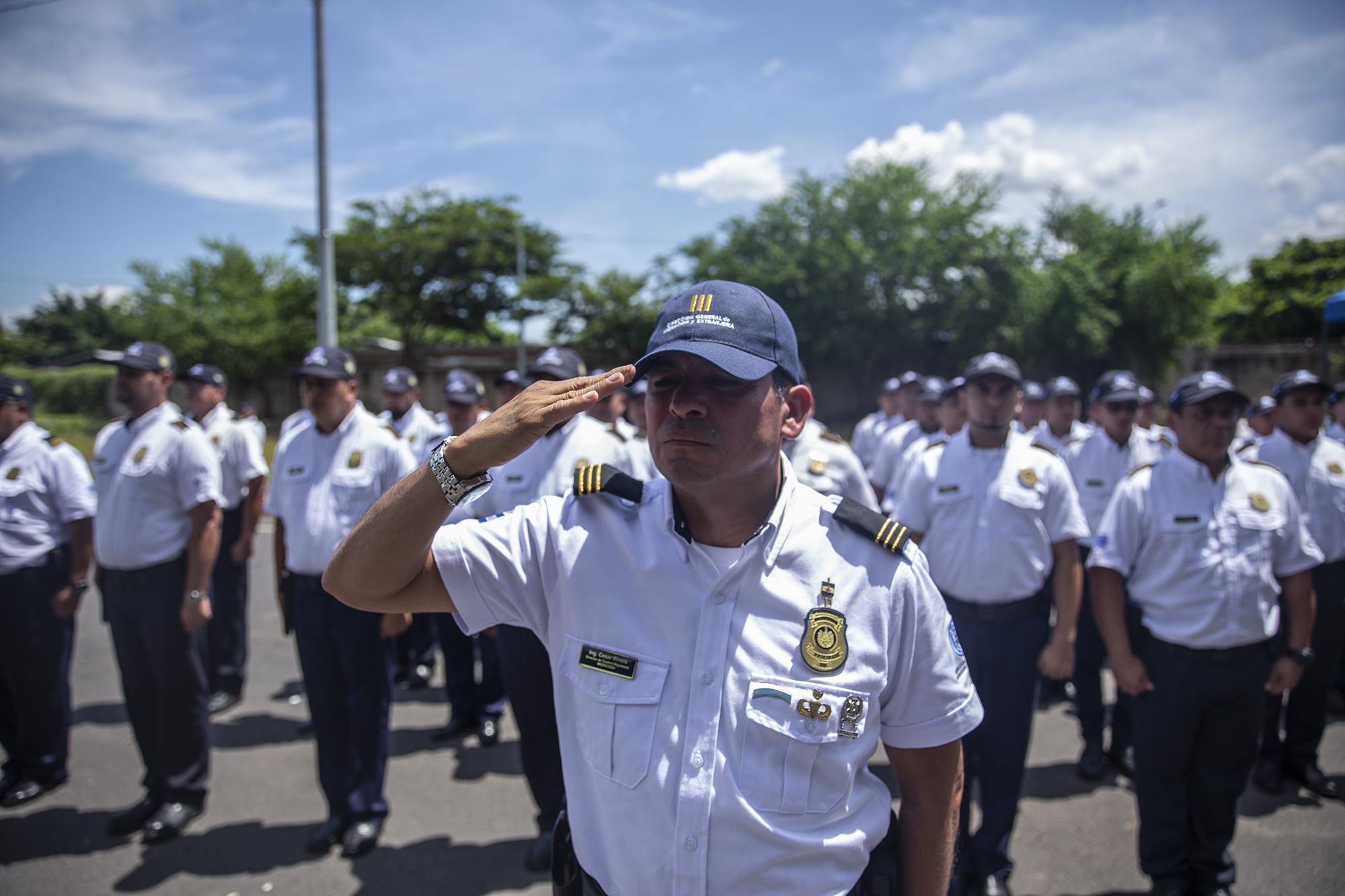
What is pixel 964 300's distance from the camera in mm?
26203

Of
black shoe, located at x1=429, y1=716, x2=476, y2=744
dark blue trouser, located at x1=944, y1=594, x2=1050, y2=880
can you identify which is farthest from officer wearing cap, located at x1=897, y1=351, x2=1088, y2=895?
black shoe, located at x1=429, y1=716, x2=476, y2=744

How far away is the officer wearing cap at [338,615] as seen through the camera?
3.73 meters

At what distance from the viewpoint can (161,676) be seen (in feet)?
12.7

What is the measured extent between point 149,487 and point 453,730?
230cm

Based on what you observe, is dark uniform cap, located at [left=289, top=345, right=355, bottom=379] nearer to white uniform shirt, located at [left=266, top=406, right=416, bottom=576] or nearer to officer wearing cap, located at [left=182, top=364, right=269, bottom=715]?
white uniform shirt, located at [left=266, top=406, right=416, bottom=576]

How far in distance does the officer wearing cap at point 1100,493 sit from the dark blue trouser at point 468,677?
11.5 ft

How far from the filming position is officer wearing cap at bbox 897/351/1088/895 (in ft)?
11.0

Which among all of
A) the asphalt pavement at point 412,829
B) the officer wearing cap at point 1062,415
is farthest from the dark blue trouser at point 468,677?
the officer wearing cap at point 1062,415

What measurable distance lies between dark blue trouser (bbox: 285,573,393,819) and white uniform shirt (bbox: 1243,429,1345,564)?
4827 mm

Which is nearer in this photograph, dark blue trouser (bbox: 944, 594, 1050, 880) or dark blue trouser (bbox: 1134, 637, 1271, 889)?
dark blue trouser (bbox: 1134, 637, 1271, 889)

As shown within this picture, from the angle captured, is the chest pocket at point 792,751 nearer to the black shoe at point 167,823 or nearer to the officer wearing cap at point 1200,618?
the officer wearing cap at point 1200,618

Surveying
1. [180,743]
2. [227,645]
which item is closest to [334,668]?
[180,743]

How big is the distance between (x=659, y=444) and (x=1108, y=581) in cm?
267

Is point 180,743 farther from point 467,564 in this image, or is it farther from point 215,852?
point 467,564
